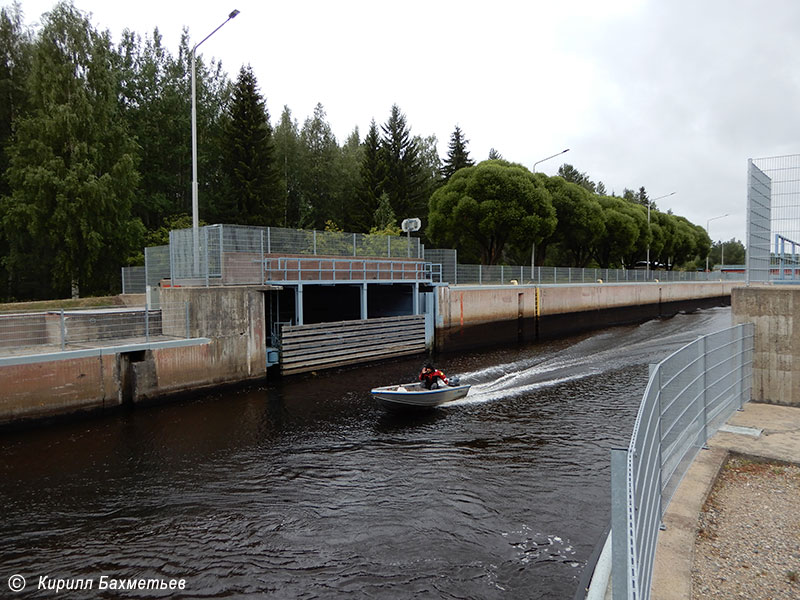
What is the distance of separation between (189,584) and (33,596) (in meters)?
1.97

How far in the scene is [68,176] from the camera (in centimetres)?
3011

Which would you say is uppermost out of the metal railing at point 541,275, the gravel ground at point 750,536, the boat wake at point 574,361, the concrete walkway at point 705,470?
the metal railing at point 541,275

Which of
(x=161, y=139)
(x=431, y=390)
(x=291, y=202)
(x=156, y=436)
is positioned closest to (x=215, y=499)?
(x=156, y=436)

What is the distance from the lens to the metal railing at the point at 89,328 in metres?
15.8

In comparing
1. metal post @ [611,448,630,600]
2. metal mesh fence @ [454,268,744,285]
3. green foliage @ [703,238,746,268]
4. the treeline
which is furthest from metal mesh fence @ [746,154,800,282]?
green foliage @ [703,238,746,268]

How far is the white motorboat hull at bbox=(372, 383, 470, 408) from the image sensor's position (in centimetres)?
1484

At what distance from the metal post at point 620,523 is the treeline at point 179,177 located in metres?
34.3

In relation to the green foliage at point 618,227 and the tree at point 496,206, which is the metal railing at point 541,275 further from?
the green foliage at point 618,227

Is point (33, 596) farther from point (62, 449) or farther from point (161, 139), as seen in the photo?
point (161, 139)

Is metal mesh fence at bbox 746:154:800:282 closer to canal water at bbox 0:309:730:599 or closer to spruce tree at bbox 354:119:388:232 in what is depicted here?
canal water at bbox 0:309:730:599

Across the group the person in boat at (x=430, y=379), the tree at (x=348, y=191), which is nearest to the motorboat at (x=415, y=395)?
the person in boat at (x=430, y=379)

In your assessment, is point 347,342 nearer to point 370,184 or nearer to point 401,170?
point 370,184

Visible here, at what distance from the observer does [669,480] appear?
5.96 metres

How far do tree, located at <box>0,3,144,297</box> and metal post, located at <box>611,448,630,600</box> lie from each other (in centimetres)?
3425
